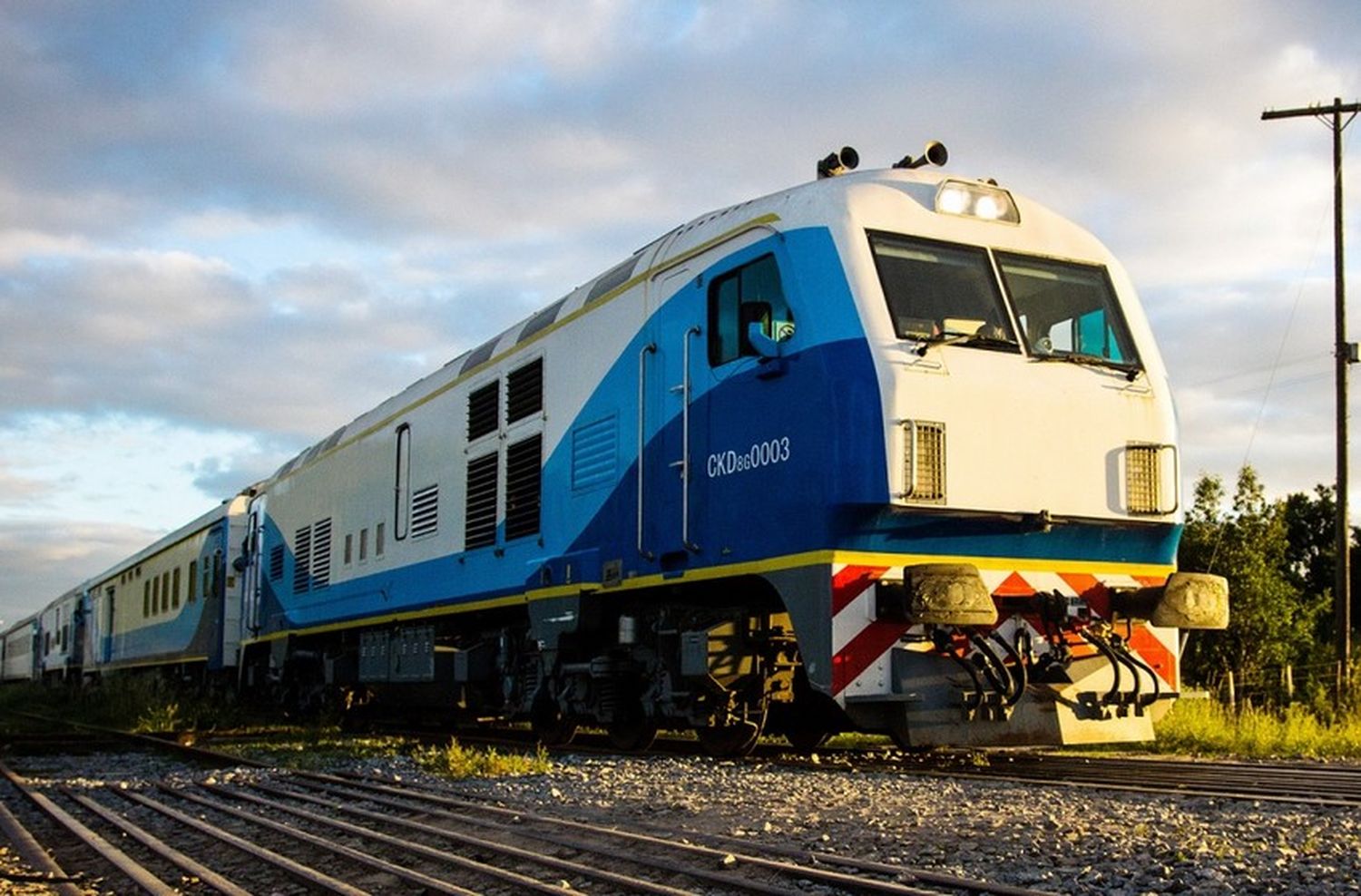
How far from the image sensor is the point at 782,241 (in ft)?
29.1

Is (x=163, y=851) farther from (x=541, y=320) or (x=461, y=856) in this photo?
(x=541, y=320)

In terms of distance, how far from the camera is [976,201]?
9266mm

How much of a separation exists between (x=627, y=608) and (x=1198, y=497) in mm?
23622

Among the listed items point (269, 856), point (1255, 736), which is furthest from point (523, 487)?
point (1255, 736)

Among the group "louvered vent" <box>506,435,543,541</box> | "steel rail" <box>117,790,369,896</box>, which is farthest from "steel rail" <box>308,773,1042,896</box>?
"louvered vent" <box>506,435,543,541</box>

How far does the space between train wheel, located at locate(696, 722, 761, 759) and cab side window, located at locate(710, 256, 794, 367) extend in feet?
8.59

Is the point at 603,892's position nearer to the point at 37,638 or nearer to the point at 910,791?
the point at 910,791

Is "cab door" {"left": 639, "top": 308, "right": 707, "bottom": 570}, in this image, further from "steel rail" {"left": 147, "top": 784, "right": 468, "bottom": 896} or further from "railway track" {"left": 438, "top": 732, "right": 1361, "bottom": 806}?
"steel rail" {"left": 147, "top": 784, "right": 468, "bottom": 896}

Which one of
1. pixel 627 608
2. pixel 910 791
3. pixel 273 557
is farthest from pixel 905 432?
pixel 273 557

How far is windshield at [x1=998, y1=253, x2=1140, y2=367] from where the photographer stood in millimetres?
9141

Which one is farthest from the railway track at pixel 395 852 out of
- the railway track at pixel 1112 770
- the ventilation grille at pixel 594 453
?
the ventilation grille at pixel 594 453

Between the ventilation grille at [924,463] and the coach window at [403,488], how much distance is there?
8.03 meters

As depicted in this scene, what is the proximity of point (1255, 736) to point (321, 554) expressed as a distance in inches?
451

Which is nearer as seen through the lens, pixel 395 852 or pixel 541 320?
pixel 395 852
